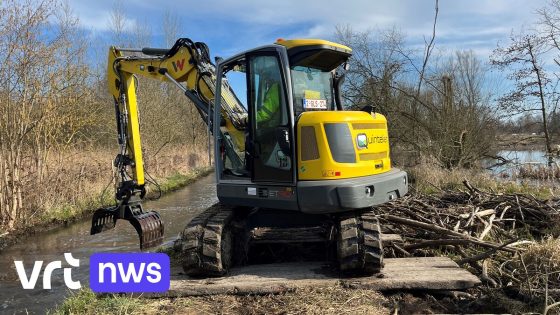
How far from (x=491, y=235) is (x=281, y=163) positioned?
362 cm

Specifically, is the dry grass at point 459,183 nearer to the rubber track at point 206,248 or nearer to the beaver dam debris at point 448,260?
the beaver dam debris at point 448,260

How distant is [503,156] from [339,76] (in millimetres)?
13501

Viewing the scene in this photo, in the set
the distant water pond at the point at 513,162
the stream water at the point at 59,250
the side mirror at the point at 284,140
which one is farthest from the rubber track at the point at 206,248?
the distant water pond at the point at 513,162

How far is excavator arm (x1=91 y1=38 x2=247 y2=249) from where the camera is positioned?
20.1 ft

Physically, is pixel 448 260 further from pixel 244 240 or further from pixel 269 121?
pixel 269 121

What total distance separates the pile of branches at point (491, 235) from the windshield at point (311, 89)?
6.78 ft

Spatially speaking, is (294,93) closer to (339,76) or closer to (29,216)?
(339,76)

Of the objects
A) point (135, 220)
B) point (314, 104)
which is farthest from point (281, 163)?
point (135, 220)

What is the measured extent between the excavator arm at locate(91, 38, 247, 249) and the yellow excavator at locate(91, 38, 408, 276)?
0.02 m

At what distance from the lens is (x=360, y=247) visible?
5.02 m

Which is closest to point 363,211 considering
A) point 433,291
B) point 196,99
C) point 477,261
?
point 433,291

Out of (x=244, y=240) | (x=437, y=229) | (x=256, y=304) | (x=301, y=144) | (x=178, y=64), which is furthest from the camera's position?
(x=178, y=64)

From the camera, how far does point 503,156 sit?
685 inches

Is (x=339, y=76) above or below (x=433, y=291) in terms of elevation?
above
